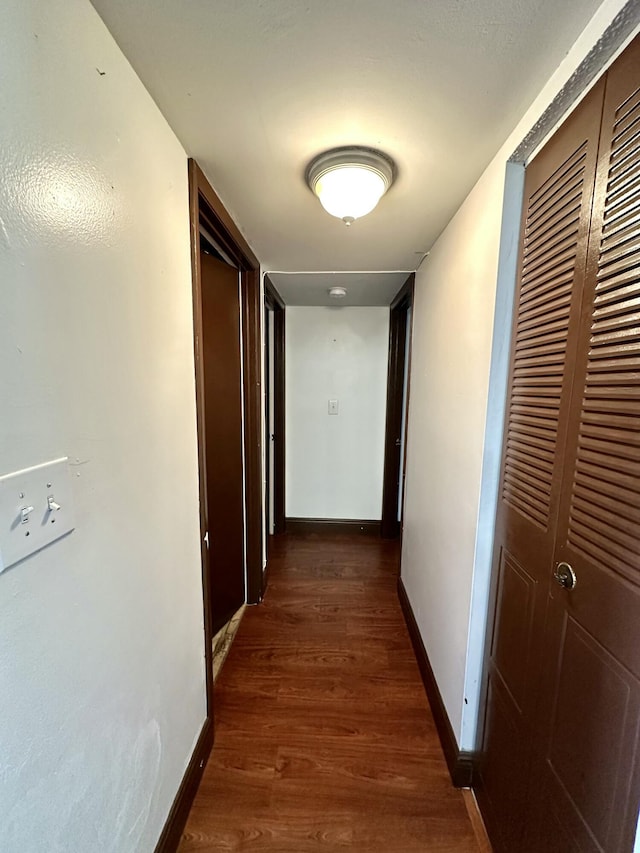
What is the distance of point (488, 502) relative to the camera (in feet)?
3.75

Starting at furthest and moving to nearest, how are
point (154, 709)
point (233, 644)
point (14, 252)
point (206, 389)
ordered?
point (233, 644)
point (206, 389)
point (154, 709)
point (14, 252)

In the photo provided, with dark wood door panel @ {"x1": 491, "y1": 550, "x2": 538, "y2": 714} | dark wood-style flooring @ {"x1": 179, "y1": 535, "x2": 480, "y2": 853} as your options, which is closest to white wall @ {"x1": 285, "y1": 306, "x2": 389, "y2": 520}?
dark wood-style flooring @ {"x1": 179, "y1": 535, "x2": 480, "y2": 853}

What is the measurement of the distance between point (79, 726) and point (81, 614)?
22cm

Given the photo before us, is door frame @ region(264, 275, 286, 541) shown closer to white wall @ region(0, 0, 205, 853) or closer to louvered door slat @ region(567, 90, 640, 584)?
white wall @ region(0, 0, 205, 853)

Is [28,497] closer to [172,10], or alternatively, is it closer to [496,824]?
[172,10]

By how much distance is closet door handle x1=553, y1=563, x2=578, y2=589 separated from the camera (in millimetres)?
779

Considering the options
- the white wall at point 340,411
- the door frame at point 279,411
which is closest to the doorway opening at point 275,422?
the door frame at point 279,411

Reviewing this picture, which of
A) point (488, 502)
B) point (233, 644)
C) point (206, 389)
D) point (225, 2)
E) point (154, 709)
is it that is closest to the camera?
point (225, 2)

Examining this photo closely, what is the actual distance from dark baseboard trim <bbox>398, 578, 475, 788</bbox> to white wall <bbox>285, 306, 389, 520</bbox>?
1.45 metres

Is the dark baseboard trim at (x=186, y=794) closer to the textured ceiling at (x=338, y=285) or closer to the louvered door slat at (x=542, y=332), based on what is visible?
the louvered door slat at (x=542, y=332)

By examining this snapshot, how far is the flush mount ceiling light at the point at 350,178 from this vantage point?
1059mm

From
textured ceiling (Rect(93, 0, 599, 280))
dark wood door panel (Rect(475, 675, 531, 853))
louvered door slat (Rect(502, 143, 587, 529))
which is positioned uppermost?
textured ceiling (Rect(93, 0, 599, 280))

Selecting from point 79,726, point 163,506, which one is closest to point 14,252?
point 163,506

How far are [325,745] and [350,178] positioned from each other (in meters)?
2.05
